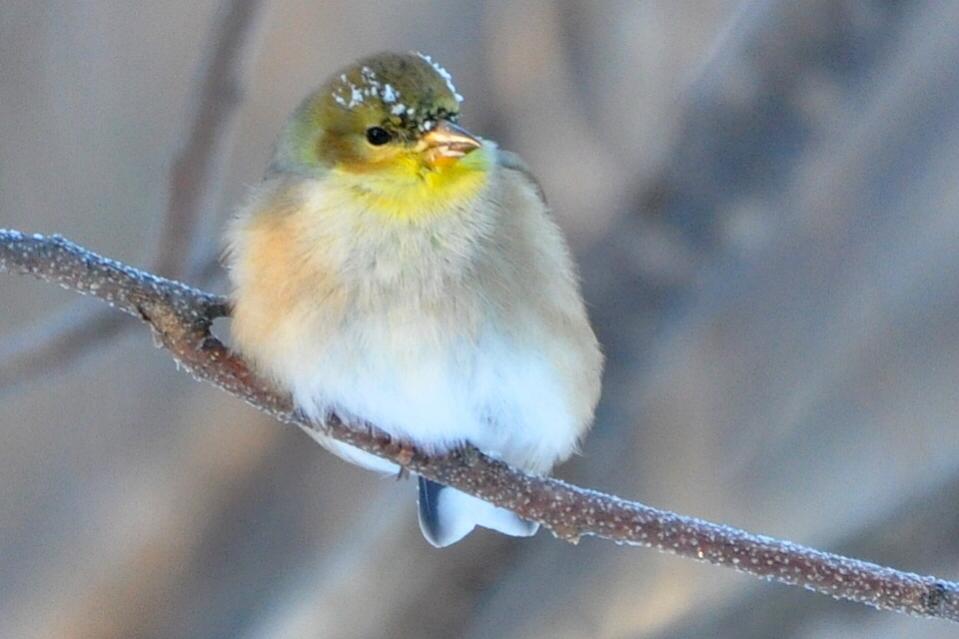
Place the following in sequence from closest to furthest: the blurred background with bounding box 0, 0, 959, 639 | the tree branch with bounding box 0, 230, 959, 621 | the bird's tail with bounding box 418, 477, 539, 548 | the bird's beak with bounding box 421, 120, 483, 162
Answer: the tree branch with bounding box 0, 230, 959, 621
the bird's beak with bounding box 421, 120, 483, 162
the bird's tail with bounding box 418, 477, 539, 548
the blurred background with bounding box 0, 0, 959, 639

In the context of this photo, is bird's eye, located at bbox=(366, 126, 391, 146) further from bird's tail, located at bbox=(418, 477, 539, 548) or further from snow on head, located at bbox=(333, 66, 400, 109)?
bird's tail, located at bbox=(418, 477, 539, 548)

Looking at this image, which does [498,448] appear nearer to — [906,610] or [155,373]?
[906,610]

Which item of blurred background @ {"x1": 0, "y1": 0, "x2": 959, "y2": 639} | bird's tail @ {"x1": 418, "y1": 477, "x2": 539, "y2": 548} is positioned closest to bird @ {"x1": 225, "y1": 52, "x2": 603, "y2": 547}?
bird's tail @ {"x1": 418, "y1": 477, "x2": 539, "y2": 548}

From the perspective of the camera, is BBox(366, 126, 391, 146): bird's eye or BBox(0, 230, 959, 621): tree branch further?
BBox(366, 126, 391, 146): bird's eye

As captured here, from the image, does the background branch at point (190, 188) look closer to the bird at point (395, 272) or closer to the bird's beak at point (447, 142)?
the bird at point (395, 272)

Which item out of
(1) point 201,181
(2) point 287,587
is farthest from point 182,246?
(2) point 287,587

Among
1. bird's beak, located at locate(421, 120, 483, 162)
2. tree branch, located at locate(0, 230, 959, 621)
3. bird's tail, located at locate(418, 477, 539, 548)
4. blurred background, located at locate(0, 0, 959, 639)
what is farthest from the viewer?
blurred background, located at locate(0, 0, 959, 639)

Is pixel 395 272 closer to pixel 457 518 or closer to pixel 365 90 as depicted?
pixel 365 90
